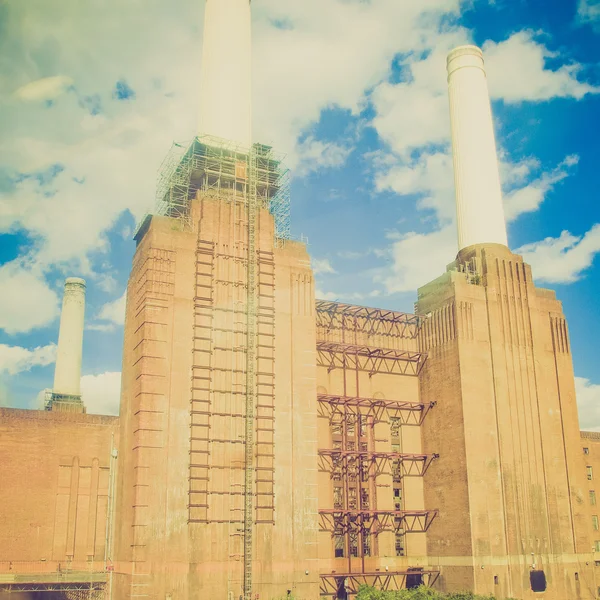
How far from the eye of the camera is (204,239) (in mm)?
46656

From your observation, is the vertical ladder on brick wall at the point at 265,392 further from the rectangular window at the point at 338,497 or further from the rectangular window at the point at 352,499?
the rectangular window at the point at 352,499

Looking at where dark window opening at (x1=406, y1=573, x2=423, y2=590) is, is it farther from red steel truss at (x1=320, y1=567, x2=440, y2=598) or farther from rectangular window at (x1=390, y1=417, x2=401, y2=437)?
rectangular window at (x1=390, y1=417, x2=401, y2=437)

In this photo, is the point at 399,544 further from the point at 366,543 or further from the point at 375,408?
the point at 375,408

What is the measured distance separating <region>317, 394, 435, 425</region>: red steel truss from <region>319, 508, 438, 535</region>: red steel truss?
22.9ft

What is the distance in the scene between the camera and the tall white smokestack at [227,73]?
53125mm

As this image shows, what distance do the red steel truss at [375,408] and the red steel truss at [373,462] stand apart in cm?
285

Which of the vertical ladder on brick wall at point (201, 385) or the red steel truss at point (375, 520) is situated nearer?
the vertical ladder on brick wall at point (201, 385)

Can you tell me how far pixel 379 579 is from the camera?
51875 mm

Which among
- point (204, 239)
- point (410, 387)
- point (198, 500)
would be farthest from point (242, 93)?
point (198, 500)

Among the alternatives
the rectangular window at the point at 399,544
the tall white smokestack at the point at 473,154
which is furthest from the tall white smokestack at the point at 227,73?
the rectangular window at the point at 399,544

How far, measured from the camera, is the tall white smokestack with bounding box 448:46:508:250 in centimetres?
6131

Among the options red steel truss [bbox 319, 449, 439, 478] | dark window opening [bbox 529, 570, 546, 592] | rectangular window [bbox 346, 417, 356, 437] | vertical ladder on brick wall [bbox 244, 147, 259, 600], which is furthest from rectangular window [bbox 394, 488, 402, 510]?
vertical ladder on brick wall [bbox 244, 147, 259, 600]

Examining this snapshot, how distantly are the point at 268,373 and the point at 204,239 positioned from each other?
9.80 metres

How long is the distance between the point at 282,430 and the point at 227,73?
2813cm
